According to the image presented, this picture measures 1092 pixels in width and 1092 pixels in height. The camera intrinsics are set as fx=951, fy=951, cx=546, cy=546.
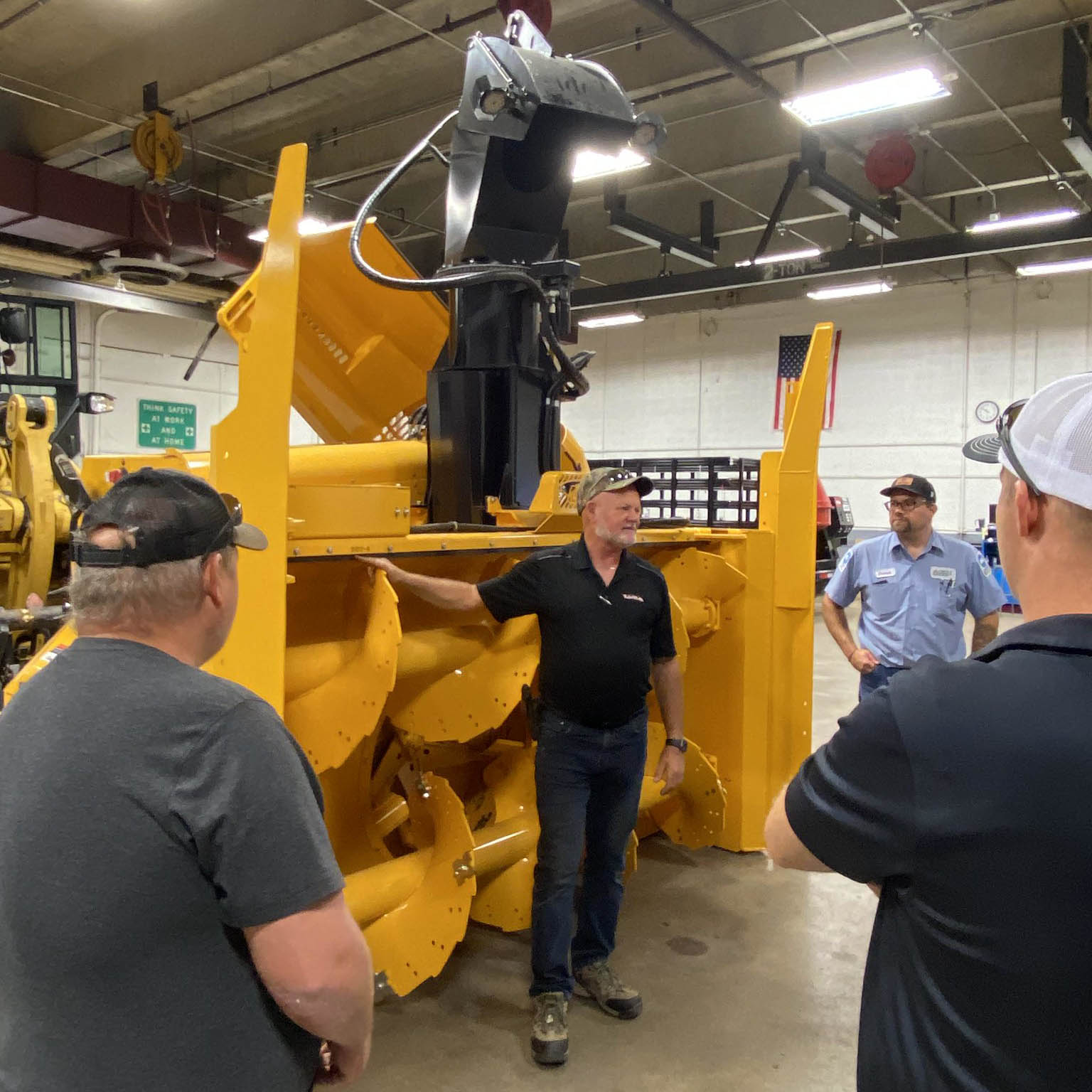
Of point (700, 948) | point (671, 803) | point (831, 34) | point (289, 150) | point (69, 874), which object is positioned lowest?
point (700, 948)

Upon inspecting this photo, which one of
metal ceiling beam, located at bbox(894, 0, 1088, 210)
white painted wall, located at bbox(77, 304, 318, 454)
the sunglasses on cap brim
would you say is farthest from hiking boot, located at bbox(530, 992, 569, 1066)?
white painted wall, located at bbox(77, 304, 318, 454)

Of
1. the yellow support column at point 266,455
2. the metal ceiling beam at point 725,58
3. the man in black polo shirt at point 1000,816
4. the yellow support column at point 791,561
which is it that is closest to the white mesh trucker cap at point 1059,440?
the man in black polo shirt at point 1000,816

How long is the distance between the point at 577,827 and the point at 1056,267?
1145cm

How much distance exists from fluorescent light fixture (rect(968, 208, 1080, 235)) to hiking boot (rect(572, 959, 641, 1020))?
9.33 m

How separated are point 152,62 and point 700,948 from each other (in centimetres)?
858

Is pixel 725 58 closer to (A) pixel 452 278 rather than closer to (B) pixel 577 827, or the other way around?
(A) pixel 452 278

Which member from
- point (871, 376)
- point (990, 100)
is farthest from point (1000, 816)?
point (871, 376)

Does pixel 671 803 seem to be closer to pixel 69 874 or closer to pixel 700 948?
pixel 700 948

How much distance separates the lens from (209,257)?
35.4ft

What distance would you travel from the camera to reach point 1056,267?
11.6 metres

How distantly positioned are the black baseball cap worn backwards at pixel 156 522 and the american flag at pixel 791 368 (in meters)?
15.0

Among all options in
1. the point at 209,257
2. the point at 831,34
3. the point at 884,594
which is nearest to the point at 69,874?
the point at 884,594

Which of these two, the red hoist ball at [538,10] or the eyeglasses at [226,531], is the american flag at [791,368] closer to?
the red hoist ball at [538,10]

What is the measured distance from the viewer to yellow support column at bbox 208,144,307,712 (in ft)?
7.05
